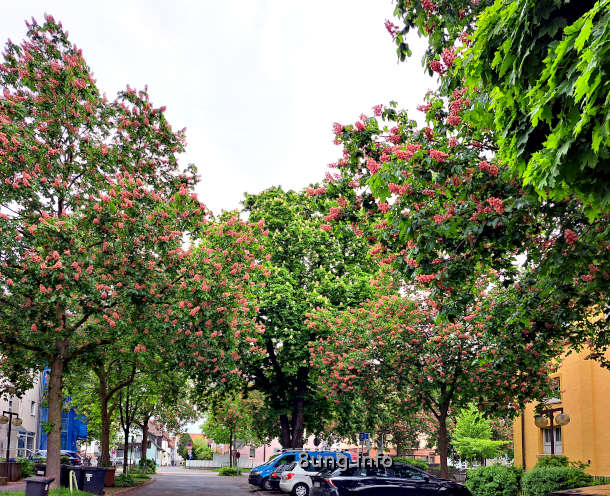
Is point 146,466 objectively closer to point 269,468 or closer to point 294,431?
point 294,431

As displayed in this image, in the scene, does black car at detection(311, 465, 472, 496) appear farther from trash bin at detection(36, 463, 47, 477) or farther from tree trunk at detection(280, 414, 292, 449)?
tree trunk at detection(280, 414, 292, 449)

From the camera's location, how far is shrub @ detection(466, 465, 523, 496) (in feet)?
65.5

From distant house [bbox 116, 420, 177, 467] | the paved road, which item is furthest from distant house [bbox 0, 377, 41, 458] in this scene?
distant house [bbox 116, 420, 177, 467]

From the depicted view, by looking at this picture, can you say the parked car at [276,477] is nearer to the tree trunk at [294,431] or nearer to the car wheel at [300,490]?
the car wheel at [300,490]

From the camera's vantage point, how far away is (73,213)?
16.5 m

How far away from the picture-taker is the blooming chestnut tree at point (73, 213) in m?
14.5

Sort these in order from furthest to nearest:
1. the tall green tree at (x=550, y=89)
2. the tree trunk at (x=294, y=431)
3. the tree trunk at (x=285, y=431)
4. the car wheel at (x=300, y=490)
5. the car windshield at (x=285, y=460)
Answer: the tree trunk at (x=285, y=431), the tree trunk at (x=294, y=431), the car windshield at (x=285, y=460), the car wheel at (x=300, y=490), the tall green tree at (x=550, y=89)

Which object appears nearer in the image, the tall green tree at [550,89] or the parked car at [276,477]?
the tall green tree at [550,89]

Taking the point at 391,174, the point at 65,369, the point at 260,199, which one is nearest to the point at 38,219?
the point at 65,369

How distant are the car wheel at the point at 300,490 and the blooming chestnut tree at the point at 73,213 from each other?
1016 centimetres

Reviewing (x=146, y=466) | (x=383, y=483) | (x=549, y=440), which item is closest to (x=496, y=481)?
(x=549, y=440)

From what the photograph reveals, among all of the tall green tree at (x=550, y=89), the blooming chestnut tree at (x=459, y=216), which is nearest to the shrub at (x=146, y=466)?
the blooming chestnut tree at (x=459, y=216)

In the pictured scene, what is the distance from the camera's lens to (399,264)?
10234mm

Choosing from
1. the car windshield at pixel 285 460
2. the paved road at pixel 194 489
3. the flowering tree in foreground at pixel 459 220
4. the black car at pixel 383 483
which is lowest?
the paved road at pixel 194 489
